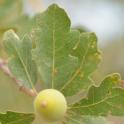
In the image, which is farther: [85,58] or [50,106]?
[85,58]

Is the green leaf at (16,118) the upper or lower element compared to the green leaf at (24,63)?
lower

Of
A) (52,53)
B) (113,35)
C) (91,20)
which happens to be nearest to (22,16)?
(52,53)

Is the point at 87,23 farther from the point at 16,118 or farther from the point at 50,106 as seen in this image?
the point at 50,106

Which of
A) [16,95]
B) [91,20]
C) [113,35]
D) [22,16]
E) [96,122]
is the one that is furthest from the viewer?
[113,35]

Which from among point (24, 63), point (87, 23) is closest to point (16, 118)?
point (24, 63)

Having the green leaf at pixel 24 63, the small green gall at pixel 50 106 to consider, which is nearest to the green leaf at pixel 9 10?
the green leaf at pixel 24 63

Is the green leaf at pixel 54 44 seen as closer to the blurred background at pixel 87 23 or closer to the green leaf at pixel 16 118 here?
the green leaf at pixel 16 118

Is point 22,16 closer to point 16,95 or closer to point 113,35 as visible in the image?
point 16,95
